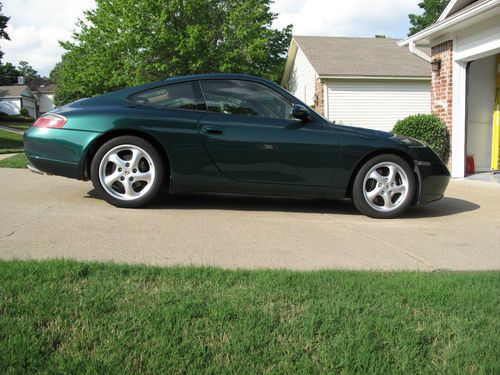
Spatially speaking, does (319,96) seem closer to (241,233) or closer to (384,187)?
(384,187)

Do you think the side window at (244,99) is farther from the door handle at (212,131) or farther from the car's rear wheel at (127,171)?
the car's rear wheel at (127,171)

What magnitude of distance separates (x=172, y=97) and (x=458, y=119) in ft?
23.7

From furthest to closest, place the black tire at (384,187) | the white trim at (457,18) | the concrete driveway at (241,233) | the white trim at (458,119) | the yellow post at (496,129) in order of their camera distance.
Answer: the yellow post at (496,129)
the white trim at (458,119)
the white trim at (457,18)
the black tire at (384,187)
the concrete driveway at (241,233)

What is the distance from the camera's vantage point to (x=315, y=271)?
3.20 m

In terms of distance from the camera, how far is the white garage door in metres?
20.1

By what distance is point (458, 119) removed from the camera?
10.1 meters

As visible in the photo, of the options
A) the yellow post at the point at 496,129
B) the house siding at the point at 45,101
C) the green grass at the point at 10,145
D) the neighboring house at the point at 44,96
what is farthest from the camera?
the house siding at the point at 45,101

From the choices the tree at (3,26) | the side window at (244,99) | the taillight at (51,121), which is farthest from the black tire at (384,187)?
the tree at (3,26)

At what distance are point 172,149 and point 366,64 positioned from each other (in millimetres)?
17822

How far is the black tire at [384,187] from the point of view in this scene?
206 inches

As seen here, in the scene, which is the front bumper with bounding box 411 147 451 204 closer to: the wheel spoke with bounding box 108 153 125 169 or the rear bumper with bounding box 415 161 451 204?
the rear bumper with bounding box 415 161 451 204

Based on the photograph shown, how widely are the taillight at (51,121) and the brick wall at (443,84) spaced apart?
8.18 meters

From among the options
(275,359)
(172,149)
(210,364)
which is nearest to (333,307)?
(275,359)

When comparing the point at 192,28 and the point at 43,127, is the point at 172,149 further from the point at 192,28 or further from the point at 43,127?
the point at 192,28
